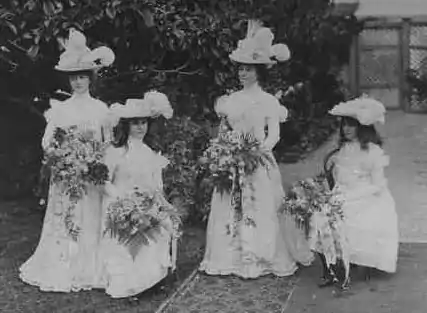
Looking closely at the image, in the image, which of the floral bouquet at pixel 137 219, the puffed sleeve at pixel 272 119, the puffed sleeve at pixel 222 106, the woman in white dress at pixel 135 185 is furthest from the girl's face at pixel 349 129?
the floral bouquet at pixel 137 219

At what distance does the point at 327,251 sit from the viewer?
7703 mm

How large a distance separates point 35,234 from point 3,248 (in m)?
0.57

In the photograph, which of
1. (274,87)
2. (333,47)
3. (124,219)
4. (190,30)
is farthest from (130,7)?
(333,47)

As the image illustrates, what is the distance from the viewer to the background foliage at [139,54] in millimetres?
8852

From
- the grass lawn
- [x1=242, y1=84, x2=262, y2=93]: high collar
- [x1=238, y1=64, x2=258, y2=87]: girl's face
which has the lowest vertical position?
the grass lawn

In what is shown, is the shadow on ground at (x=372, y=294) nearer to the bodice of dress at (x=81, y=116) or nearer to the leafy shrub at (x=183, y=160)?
the leafy shrub at (x=183, y=160)

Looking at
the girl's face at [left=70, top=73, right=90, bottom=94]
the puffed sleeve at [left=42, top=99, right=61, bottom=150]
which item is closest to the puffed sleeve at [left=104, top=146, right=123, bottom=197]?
the puffed sleeve at [left=42, top=99, right=61, bottom=150]

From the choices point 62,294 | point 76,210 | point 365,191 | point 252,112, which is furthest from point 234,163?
point 62,294

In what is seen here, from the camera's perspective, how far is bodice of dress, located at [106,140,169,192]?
7672mm

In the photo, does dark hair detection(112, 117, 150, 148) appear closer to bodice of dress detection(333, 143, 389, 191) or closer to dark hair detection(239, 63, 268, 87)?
dark hair detection(239, 63, 268, 87)

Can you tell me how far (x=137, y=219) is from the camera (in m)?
7.38

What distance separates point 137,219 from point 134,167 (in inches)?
18.5

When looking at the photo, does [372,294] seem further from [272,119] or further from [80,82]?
[80,82]

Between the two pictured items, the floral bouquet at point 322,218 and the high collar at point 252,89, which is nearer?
the floral bouquet at point 322,218
